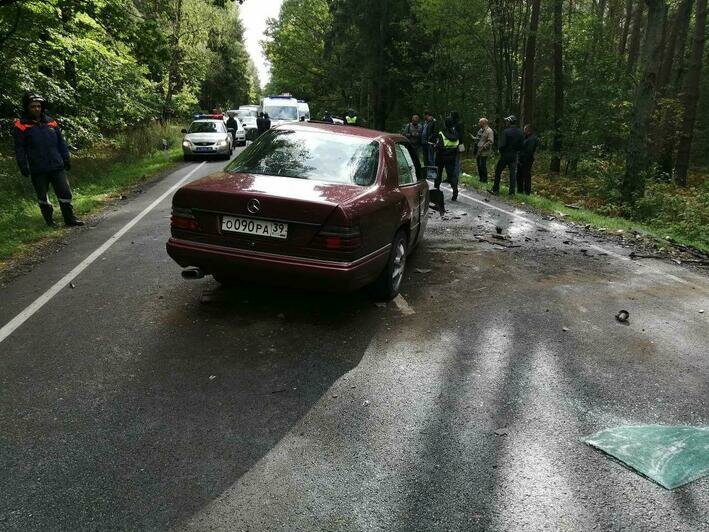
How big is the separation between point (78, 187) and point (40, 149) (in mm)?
5653

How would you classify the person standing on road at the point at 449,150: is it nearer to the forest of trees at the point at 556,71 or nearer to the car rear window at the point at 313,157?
the forest of trees at the point at 556,71

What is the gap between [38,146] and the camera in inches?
314

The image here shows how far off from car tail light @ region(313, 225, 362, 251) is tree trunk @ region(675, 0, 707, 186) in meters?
16.9

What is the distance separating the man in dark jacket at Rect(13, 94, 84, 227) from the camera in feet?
25.8

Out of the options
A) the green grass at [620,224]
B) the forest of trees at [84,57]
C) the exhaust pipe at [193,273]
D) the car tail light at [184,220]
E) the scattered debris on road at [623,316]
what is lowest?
the green grass at [620,224]

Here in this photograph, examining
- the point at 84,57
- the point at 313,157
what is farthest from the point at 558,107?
the point at 313,157

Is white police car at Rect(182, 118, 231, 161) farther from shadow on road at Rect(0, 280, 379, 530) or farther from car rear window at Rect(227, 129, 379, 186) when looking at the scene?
shadow on road at Rect(0, 280, 379, 530)

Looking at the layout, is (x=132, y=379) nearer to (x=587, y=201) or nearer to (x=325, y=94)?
(x=587, y=201)

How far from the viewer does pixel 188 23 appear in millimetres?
31031

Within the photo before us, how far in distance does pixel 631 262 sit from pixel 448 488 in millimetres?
6203

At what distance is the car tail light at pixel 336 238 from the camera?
4242 mm

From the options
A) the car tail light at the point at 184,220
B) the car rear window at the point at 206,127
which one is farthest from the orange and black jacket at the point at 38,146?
the car rear window at the point at 206,127

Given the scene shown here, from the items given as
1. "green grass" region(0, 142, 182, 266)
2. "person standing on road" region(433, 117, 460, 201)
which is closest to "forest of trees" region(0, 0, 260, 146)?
"green grass" region(0, 142, 182, 266)

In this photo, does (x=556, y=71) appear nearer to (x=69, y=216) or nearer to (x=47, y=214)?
(x=69, y=216)
